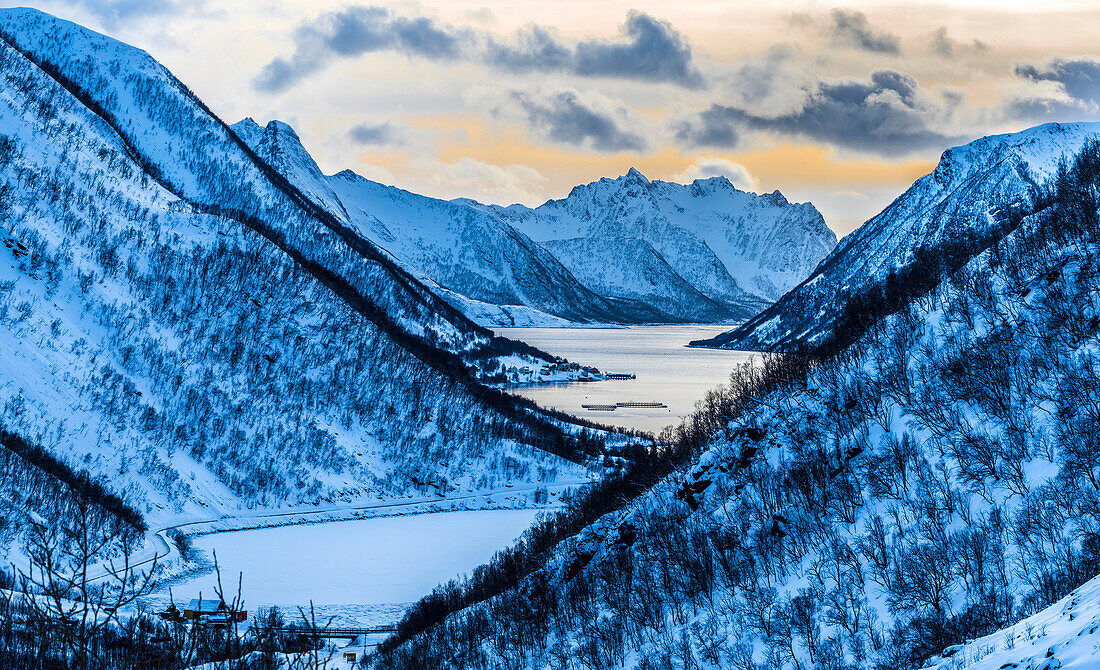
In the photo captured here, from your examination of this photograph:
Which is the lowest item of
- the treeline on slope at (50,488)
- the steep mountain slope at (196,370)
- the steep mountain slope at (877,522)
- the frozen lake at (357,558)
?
the steep mountain slope at (877,522)

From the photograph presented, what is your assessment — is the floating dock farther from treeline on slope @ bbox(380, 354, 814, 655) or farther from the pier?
treeline on slope @ bbox(380, 354, 814, 655)

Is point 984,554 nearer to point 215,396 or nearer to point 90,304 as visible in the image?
point 215,396

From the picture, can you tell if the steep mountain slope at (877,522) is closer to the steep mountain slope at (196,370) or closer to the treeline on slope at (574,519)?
the treeline on slope at (574,519)

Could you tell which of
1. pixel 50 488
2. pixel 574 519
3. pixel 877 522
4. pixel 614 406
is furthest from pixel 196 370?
pixel 877 522

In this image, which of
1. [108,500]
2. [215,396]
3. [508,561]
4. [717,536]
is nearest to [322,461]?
[215,396]

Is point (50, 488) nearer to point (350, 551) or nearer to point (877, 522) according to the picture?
point (350, 551)

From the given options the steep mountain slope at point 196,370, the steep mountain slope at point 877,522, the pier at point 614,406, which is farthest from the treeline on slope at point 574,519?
the pier at point 614,406

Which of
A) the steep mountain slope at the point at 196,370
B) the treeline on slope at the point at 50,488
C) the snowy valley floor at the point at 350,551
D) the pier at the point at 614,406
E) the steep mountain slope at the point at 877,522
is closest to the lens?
the steep mountain slope at the point at 877,522
